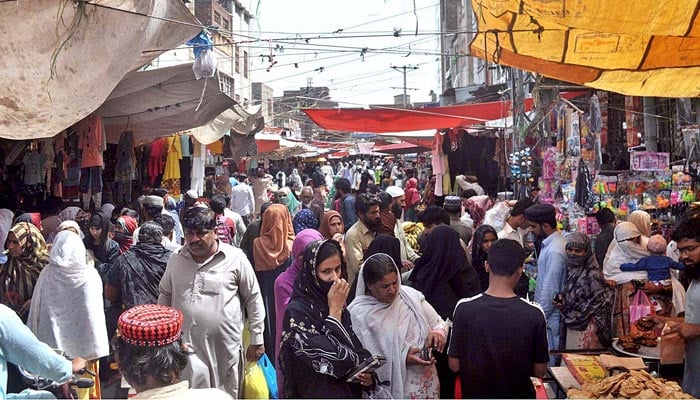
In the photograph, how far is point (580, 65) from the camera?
5.23 m

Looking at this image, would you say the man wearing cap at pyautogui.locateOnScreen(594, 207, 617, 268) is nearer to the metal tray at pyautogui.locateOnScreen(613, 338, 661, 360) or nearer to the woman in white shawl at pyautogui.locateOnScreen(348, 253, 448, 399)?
the metal tray at pyautogui.locateOnScreen(613, 338, 661, 360)

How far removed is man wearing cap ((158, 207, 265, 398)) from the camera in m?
3.91

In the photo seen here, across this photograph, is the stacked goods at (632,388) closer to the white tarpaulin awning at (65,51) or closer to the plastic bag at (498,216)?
the white tarpaulin awning at (65,51)

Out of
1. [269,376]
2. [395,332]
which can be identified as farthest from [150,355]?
[269,376]

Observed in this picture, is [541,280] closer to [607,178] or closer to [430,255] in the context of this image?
[430,255]

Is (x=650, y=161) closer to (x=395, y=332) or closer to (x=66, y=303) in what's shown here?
(x=395, y=332)

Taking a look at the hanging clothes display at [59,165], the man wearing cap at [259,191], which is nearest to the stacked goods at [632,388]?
the hanging clothes display at [59,165]

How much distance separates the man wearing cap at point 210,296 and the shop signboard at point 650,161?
431cm

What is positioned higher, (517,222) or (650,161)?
(650,161)

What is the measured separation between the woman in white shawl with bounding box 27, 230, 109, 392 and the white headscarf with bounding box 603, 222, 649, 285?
3868 millimetres

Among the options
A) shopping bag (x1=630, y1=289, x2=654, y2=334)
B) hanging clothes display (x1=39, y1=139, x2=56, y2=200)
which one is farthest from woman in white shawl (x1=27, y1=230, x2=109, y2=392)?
shopping bag (x1=630, y1=289, x2=654, y2=334)

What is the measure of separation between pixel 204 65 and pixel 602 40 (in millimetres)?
3619

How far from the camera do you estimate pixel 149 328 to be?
2.26 m

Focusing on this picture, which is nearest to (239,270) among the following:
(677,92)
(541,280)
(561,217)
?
(541,280)
